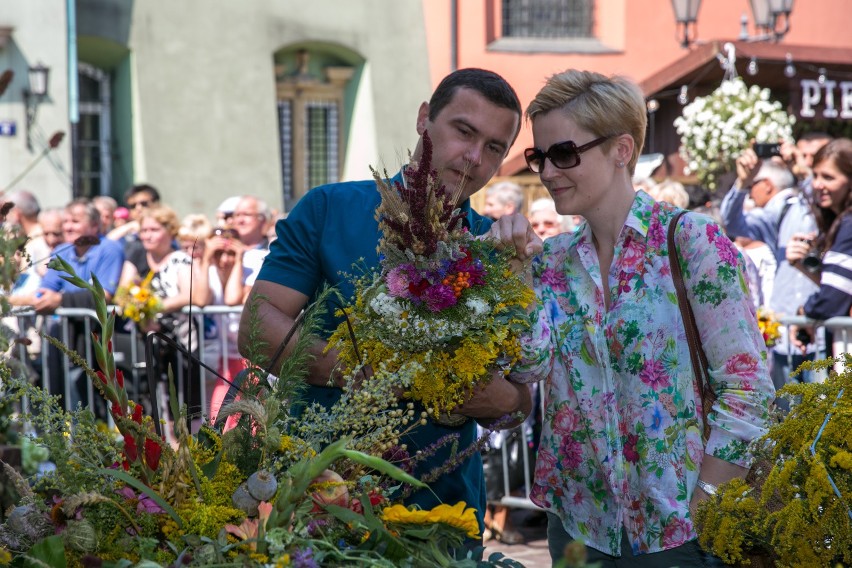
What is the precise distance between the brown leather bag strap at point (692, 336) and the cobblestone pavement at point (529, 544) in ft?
10.4

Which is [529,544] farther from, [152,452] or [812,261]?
[152,452]

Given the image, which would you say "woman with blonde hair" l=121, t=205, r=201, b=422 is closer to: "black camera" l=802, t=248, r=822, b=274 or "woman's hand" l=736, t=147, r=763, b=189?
"black camera" l=802, t=248, r=822, b=274

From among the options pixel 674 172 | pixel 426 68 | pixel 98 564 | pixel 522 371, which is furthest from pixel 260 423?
pixel 426 68

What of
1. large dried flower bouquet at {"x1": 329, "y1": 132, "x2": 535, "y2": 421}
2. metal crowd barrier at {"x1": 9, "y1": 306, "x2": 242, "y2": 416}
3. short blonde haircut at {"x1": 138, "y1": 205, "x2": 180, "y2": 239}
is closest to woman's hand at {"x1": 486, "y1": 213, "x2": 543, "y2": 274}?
large dried flower bouquet at {"x1": 329, "y1": 132, "x2": 535, "y2": 421}

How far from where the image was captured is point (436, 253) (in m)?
2.20

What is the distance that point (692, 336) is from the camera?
2.64m

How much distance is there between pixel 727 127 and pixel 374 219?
10061 millimetres

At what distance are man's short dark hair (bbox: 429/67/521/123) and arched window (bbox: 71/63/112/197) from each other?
1487 cm

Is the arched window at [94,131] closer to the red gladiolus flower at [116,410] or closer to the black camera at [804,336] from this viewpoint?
the black camera at [804,336]

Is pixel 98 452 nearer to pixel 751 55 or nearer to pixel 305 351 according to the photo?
pixel 305 351

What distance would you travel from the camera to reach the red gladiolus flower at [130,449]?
6.05 feet

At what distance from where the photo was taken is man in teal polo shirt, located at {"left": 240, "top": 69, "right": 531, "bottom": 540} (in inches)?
113

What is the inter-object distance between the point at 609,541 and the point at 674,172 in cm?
1466

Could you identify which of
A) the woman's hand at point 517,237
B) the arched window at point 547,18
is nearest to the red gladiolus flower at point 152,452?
the woman's hand at point 517,237
